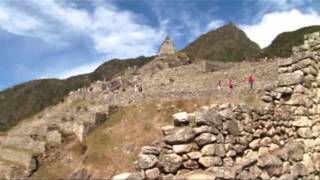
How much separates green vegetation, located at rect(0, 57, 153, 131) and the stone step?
76.2 m

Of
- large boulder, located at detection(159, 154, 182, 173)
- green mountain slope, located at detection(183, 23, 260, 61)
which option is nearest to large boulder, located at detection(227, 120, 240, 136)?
large boulder, located at detection(159, 154, 182, 173)

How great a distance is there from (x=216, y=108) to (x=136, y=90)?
106 feet

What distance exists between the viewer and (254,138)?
30.8 feet

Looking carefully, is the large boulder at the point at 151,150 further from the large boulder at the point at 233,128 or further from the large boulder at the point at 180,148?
the large boulder at the point at 233,128

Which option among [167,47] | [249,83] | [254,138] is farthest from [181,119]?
[167,47]

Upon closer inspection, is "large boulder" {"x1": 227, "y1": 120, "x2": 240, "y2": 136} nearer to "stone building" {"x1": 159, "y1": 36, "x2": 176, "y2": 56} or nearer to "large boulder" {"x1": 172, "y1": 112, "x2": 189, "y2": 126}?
"large boulder" {"x1": 172, "y1": 112, "x2": 189, "y2": 126}

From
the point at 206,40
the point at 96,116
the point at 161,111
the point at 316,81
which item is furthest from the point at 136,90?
the point at 206,40

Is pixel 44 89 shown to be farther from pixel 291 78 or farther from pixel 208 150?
pixel 208 150

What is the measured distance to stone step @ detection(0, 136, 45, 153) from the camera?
121 feet

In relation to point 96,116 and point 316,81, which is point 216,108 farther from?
point 96,116

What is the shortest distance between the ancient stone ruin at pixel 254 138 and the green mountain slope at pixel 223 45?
70574mm

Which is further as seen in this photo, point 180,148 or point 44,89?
point 44,89

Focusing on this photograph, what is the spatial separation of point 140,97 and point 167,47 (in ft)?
59.5

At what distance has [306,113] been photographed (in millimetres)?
10562
